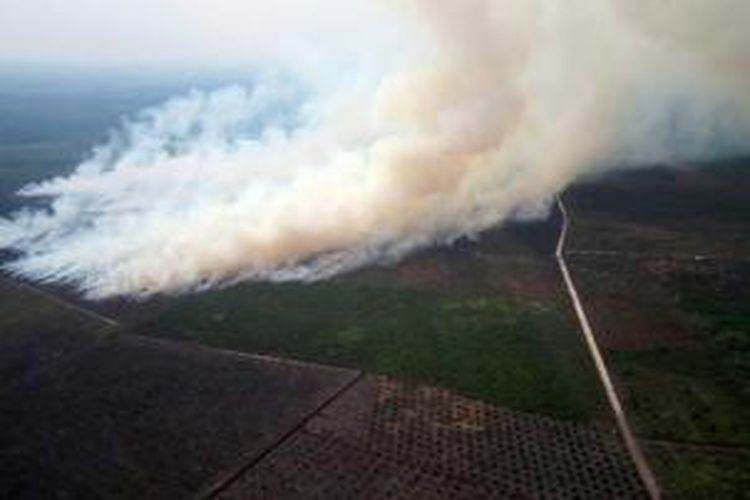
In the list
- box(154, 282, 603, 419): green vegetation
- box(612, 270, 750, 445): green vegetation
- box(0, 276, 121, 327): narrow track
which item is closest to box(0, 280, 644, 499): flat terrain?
box(154, 282, 603, 419): green vegetation

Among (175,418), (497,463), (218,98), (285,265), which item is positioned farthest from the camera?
(218,98)

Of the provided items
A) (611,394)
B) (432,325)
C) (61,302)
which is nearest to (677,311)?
(611,394)

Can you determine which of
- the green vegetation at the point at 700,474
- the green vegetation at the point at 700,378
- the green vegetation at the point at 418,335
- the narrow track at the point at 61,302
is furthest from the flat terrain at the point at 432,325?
the green vegetation at the point at 700,474

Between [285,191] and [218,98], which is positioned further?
[218,98]

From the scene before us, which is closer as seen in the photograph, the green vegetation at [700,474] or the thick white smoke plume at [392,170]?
the green vegetation at [700,474]

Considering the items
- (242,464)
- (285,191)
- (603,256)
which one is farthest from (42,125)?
(242,464)

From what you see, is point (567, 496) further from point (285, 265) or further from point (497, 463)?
point (285, 265)

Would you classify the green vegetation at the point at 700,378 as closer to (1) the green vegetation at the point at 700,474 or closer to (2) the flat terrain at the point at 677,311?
(2) the flat terrain at the point at 677,311
